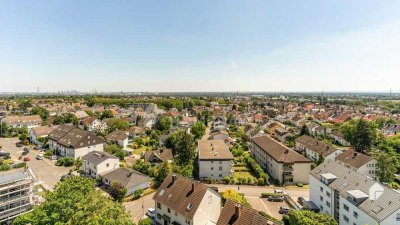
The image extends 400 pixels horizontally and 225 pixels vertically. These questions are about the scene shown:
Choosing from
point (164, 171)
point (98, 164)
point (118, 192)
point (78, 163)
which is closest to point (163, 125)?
point (78, 163)

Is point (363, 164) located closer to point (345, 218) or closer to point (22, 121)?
point (345, 218)

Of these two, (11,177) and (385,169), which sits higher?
(11,177)

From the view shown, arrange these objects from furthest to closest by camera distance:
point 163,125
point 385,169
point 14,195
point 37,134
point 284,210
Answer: point 163,125 → point 37,134 → point 385,169 → point 284,210 → point 14,195

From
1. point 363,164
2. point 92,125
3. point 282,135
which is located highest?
point 92,125

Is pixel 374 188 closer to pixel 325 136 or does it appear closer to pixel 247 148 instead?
pixel 247 148

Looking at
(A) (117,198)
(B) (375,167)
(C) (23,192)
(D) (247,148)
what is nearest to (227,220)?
(A) (117,198)

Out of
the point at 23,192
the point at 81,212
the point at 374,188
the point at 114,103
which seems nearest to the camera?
the point at 81,212
